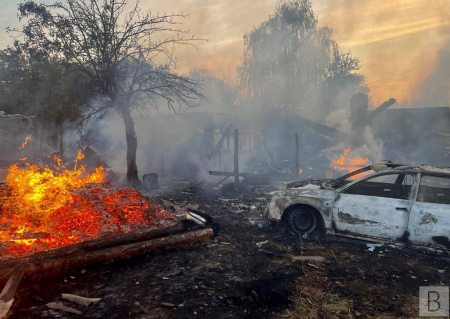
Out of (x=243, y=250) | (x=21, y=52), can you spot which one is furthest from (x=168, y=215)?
(x=21, y=52)

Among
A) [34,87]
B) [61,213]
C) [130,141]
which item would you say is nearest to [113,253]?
[61,213]

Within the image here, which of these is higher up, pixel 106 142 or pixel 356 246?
pixel 106 142

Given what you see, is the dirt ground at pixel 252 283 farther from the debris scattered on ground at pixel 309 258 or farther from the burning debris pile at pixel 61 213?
the burning debris pile at pixel 61 213

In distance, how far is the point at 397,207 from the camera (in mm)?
5719

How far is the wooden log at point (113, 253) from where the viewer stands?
471 centimetres

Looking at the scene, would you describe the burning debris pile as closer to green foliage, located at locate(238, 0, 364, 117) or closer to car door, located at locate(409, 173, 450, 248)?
car door, located at locate(409, 173, 450, 248)

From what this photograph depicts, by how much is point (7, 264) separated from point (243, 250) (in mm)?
4176

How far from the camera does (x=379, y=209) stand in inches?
229

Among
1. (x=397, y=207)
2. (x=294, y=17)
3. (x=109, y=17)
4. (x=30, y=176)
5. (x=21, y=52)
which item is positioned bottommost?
(x=397, y=207)

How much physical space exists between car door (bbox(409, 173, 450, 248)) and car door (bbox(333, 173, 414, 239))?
0.15m

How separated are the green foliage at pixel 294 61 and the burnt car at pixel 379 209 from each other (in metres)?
27.5

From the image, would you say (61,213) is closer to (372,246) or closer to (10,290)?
(10,290)

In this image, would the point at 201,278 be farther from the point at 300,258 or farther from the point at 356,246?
the point at 356,246

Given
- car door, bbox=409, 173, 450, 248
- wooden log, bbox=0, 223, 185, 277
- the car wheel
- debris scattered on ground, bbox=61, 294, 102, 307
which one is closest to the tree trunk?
wooden log, bbox=0, 223, 185, 277
